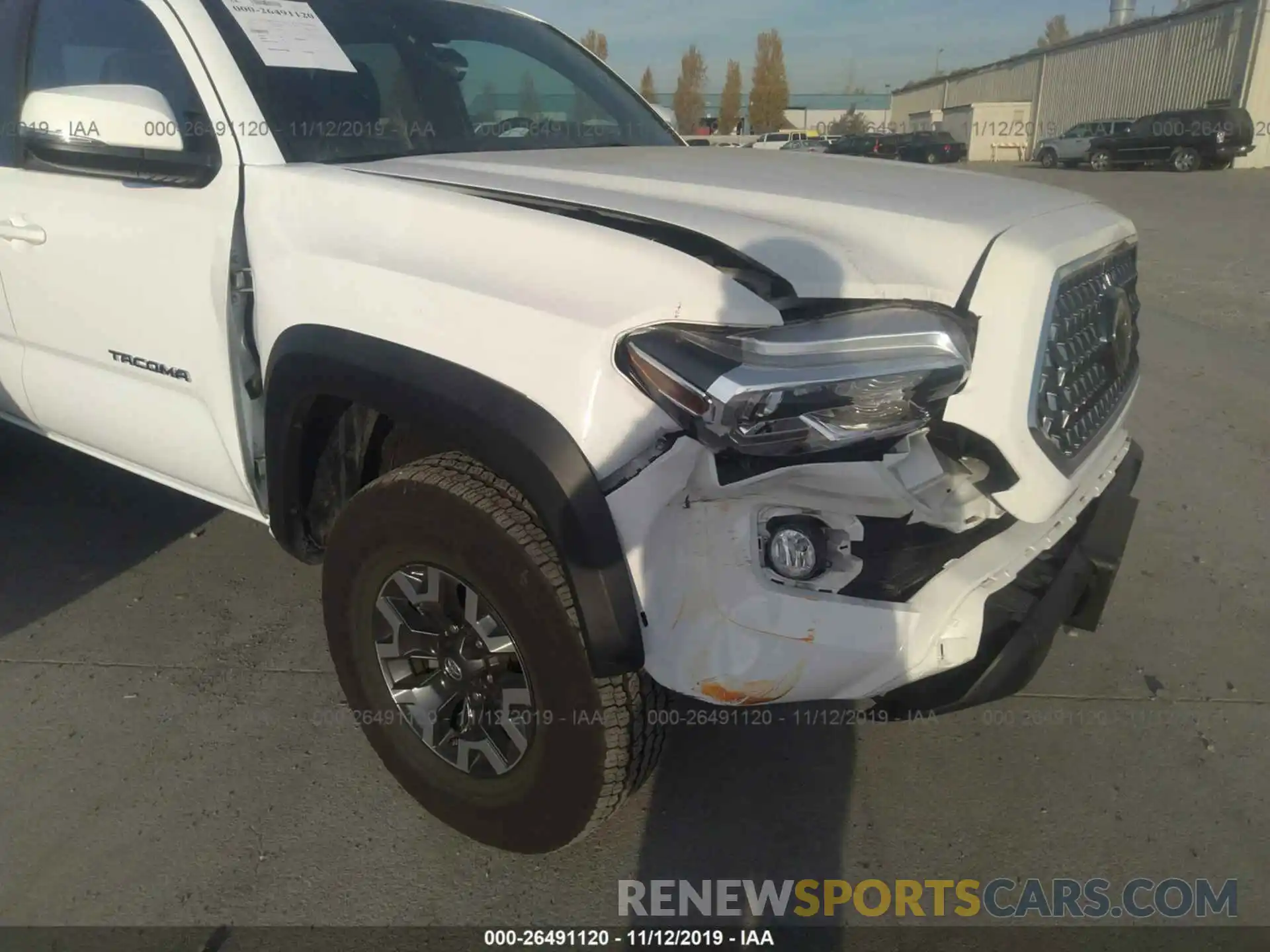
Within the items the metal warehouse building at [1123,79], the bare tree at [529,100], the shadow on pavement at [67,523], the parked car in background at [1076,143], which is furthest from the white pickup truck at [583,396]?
the metal warehouse building at [1123,79]

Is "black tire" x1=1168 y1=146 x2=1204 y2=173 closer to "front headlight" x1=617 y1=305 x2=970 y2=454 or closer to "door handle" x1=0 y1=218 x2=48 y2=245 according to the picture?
"front headlight" x1=617 y1=305 x2=970 y2=454

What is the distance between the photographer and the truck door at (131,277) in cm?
241

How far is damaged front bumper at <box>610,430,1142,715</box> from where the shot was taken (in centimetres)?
171

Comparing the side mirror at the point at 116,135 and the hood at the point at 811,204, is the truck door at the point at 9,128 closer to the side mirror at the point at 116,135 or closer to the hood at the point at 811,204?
the side mirror at the point at 116,135

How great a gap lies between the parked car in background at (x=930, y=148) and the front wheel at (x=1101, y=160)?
15.6 ft

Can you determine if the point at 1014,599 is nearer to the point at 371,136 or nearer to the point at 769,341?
the point at 769,341

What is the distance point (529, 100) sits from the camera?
333cm

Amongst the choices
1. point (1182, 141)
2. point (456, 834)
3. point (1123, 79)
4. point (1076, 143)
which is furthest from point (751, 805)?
point (1123, 79)

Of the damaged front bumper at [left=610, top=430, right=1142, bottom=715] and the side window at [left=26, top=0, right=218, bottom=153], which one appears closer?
the damaged front bumper at [left=610, top=430, right=1142, bottom=715]

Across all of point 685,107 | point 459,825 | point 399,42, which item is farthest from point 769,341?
point 685,107

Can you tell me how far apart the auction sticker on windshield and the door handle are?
988 mm

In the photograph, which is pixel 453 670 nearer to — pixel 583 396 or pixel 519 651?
pixel 519 651

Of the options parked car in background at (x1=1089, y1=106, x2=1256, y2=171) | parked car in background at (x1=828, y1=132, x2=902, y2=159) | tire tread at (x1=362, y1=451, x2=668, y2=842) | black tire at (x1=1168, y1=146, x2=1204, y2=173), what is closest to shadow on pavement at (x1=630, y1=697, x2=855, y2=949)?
tire tread at (x1=362, y1=451, x2=668, y2=842)

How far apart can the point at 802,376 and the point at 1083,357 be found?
85 centimetres
